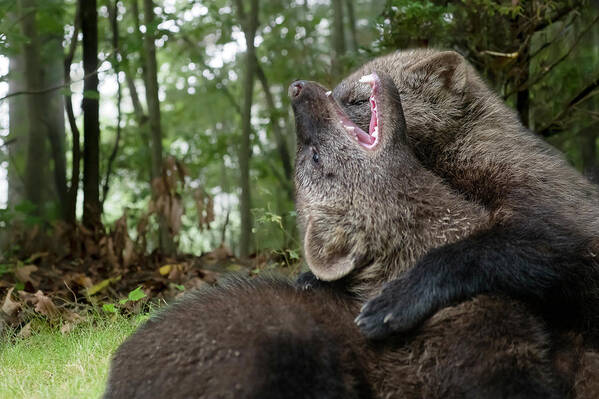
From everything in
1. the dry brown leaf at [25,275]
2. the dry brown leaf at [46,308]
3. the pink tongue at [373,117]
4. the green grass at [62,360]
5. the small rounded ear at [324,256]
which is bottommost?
the green grass at [62,360]

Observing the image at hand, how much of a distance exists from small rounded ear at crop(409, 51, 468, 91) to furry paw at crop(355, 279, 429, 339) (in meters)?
2.11

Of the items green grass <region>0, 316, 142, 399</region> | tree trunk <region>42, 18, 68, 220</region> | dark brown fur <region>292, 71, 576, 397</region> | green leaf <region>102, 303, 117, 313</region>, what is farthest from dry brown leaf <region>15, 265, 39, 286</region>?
dark brown fur <region>292, 71, 576, 397</region>

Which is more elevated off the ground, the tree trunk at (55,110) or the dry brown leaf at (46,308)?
the tree trunk at (55,110)

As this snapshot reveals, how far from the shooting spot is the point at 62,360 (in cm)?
482

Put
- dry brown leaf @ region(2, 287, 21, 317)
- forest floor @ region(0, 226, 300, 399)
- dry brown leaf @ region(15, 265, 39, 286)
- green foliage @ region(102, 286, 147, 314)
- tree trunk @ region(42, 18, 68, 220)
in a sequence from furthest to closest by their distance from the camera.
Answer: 1. tree trunk @ region(42, 18, 68, 220)
2. dry brown leaf @ region(15, 265, 39, 286)
3. dry brown leaf @ region(2, 287, 21, 317)
4. green foliage @ region(102, 286, 147, 314)
5. forest floor @ region(0, 226, 300, 399)

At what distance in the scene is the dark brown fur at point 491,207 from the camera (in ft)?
13.8

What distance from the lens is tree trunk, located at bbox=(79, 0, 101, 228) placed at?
8688 mm

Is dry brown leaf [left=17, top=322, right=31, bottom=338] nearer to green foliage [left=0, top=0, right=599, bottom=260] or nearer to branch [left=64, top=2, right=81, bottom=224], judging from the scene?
green foliage [left=0, top=0, right=599, bottom=260]

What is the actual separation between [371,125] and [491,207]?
115 centimetres

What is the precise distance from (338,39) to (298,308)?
10.3 metres

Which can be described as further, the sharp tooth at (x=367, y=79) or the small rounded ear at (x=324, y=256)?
the sharp tooth at (x=367, y=79)

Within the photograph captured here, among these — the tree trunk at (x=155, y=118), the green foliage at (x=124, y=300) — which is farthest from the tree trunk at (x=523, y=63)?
the tree trunk at (x=155, y=118)

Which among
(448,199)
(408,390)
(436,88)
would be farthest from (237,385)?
(436,88)

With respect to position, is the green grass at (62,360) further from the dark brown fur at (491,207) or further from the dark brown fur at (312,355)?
the dark brown fur at (491,207)
